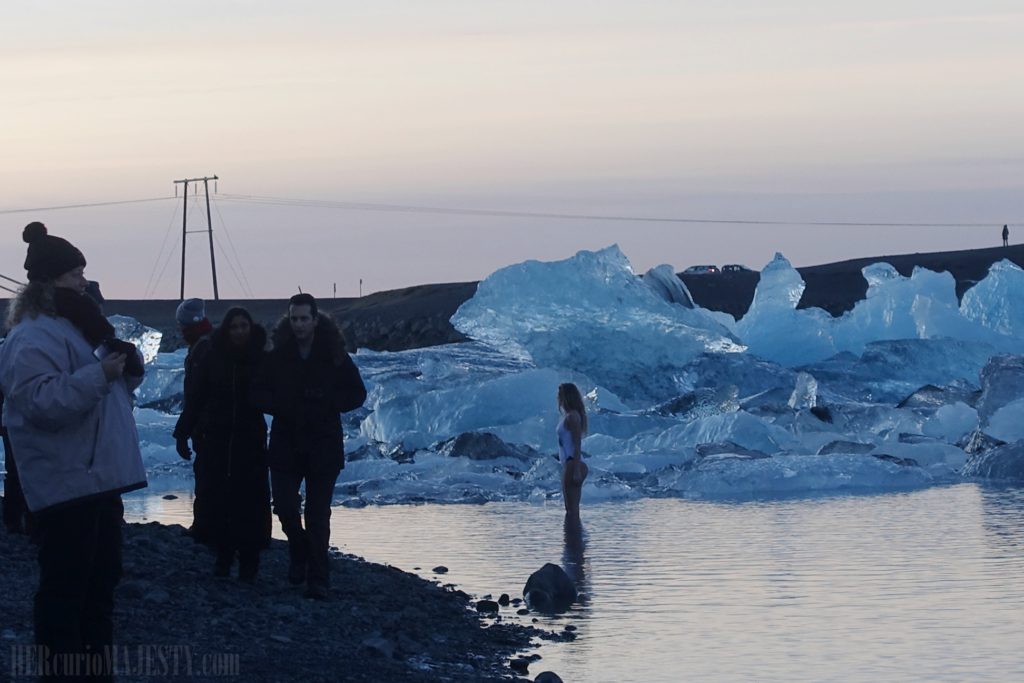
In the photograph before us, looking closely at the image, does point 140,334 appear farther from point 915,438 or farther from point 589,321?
point 915,438

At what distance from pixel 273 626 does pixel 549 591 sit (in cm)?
202

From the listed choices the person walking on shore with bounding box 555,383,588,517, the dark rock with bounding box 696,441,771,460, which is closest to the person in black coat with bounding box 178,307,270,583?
the person walking on shore with bounding box 555,383,588,517

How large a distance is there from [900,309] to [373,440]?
15617 mm

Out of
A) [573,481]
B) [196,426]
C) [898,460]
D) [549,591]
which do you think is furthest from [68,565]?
[898,460]

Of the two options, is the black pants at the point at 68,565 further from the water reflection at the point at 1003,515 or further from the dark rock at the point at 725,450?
the dark rock at the point at 725,450

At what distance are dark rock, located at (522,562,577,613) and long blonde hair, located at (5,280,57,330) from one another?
168 inches

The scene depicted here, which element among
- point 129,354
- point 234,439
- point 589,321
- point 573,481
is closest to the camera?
point 129,354

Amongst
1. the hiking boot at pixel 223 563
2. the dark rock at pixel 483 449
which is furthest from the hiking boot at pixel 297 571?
the dark rock at pixel 483 449

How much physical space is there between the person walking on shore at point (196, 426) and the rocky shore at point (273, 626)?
0.23 metres

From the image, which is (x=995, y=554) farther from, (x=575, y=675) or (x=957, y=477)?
(x=957, y=477)

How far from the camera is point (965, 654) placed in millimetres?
7258

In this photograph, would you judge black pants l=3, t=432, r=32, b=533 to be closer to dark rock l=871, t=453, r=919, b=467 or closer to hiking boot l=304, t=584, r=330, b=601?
hiking boot l=304, t=584, r=330, b=601

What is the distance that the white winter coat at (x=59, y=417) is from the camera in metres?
4.80

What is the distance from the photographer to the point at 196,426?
8.31 m
